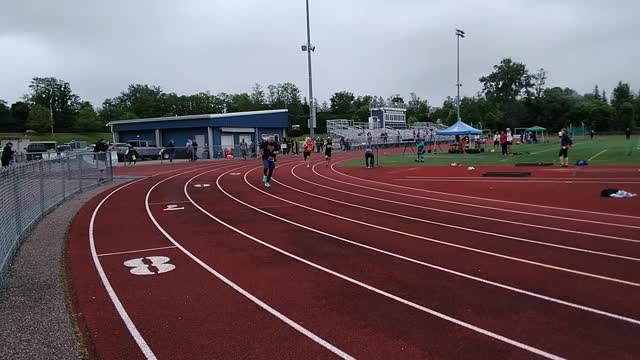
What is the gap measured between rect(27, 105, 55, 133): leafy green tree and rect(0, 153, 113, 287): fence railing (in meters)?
84.6

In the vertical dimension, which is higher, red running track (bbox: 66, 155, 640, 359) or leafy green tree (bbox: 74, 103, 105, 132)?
leafy green tree (bbox: 74, 103, 105, 132)

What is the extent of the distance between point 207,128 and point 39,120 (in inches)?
2542

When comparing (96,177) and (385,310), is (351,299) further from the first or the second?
(96,177)

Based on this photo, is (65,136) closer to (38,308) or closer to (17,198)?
(17,198)

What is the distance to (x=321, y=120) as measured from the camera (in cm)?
11375

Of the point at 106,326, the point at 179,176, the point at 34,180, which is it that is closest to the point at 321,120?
the point at 179,176

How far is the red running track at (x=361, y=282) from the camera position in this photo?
491cm

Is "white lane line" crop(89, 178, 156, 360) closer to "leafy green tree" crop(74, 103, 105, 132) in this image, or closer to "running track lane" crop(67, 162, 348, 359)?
"running track lane" crop(67, 162, 348, 359)

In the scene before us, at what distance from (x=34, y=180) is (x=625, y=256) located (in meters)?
12.4

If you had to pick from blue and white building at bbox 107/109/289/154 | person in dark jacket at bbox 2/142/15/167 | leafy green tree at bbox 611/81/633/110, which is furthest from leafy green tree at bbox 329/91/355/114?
person in dark jacket at bbox 2/142/15/167

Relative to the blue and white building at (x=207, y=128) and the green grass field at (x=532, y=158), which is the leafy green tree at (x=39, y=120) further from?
the green grass field at (x=532, y=158)

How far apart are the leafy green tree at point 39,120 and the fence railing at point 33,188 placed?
84.6m

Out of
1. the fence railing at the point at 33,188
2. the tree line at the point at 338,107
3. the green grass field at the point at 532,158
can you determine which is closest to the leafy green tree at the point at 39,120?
the tree line at the point at 338,107

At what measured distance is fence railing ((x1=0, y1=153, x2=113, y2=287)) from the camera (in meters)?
8.53
